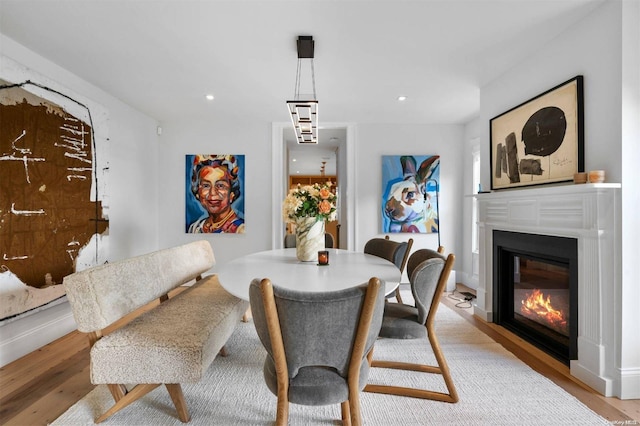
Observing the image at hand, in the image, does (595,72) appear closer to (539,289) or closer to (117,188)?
(539,289)

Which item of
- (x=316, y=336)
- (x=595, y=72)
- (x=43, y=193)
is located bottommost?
(x=316, y=336)

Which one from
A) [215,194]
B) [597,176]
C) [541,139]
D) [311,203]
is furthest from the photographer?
[215,194]

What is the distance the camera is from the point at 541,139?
101 inches

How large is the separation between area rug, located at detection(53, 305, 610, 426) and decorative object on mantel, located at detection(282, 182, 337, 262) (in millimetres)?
905

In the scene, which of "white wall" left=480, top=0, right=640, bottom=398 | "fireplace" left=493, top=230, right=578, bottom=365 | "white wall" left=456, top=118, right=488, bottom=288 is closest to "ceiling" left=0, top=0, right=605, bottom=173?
"white wall" left=480, top=0, right=640, bottom=398

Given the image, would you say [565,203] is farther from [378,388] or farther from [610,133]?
[378,388]

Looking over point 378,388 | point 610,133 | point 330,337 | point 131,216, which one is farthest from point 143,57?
point 610,133

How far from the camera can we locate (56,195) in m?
2.79

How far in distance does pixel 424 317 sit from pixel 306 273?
724 mm

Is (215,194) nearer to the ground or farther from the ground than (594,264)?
farther from the ground

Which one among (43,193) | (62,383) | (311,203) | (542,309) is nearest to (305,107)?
(311,203)

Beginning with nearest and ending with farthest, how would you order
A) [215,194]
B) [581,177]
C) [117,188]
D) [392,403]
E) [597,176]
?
[392,403]
[597,176]
[581,177]
[117,188]
[215,194]

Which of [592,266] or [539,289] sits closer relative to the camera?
[592,266]

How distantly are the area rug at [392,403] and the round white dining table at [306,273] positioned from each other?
28.8 inches
